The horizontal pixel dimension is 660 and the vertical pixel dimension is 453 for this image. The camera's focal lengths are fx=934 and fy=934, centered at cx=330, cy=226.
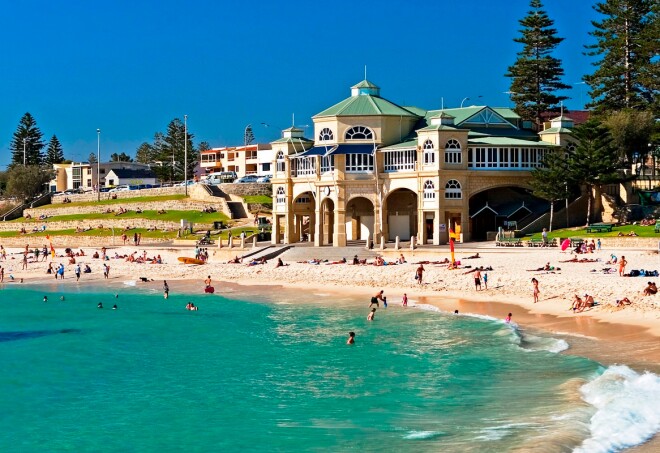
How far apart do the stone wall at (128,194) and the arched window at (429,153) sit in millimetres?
31259

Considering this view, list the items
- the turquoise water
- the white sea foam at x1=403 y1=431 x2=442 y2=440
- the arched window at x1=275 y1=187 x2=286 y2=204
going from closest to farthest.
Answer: the white sea foam at x1=403 y1=431 x2=442 y2=440 → the turquoise water → the arched window at x1=275 y1=187 x2=286 y2=204

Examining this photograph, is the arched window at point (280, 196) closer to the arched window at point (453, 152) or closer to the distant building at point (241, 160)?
the arched window at point (453, 152)

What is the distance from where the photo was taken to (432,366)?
26.3 meters

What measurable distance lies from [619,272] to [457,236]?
53.3ft

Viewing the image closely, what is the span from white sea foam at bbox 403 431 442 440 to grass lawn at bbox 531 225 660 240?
28456mm

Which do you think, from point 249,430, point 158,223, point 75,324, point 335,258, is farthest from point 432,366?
point 158,223

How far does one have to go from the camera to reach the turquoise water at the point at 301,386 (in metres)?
19.8

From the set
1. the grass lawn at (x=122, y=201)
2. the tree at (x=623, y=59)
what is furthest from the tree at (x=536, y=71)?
the grass lawn at (x=122, y=201)

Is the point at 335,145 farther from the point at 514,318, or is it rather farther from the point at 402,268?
the point at 514,318

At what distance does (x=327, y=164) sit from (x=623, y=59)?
72.9 feet

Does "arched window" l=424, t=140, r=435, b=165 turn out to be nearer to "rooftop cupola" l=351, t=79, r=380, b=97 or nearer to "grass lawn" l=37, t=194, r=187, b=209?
"rooftop cupola" l=351, t=79, r=380, b=97

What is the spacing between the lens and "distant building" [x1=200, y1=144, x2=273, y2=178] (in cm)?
9906

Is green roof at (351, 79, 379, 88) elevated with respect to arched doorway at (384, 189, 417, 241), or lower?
elevated

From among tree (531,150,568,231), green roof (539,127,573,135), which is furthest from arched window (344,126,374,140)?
green roof (539,127,573,135)
